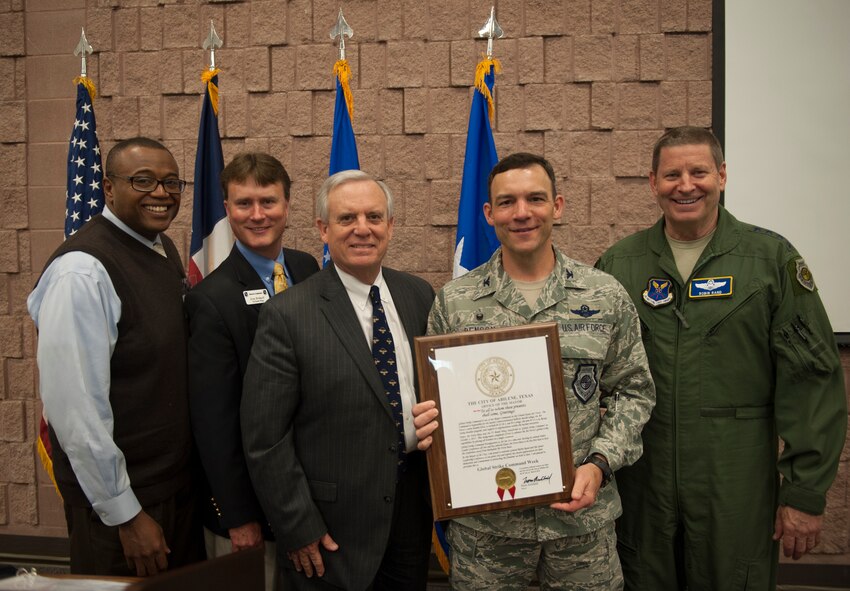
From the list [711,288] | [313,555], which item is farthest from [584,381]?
[313,555]

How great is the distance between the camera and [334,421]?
1826 millimetres

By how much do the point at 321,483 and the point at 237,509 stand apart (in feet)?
1.19

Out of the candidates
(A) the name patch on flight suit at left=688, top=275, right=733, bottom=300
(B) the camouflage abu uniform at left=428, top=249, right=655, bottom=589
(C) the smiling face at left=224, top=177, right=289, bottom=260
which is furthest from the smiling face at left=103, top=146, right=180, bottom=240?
(A) the name patch on flight suit at left=688, top=275, right=733, bottom=300

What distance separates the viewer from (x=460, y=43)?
344cm

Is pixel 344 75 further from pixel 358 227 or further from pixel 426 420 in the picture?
pixel 426 420

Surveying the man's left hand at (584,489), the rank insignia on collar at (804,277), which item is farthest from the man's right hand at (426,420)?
the rank insignia on collar at (804,277)

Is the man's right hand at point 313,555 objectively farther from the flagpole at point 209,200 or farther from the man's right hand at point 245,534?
the flagpole at point 209,200

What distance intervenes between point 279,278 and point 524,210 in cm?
99

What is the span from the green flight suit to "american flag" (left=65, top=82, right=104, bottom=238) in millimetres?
2890

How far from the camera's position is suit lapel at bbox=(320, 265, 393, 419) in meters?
1.83

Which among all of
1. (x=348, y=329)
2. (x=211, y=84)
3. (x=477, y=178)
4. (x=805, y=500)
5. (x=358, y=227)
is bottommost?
(x=805, y=500)

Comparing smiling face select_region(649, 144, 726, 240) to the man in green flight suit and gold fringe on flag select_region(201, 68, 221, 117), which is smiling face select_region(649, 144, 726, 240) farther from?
gold fringe on flag select_region(201, 68, 221, 117)

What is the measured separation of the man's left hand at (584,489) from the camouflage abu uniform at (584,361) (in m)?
0.07

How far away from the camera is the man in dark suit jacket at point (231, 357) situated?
1.96 meters
